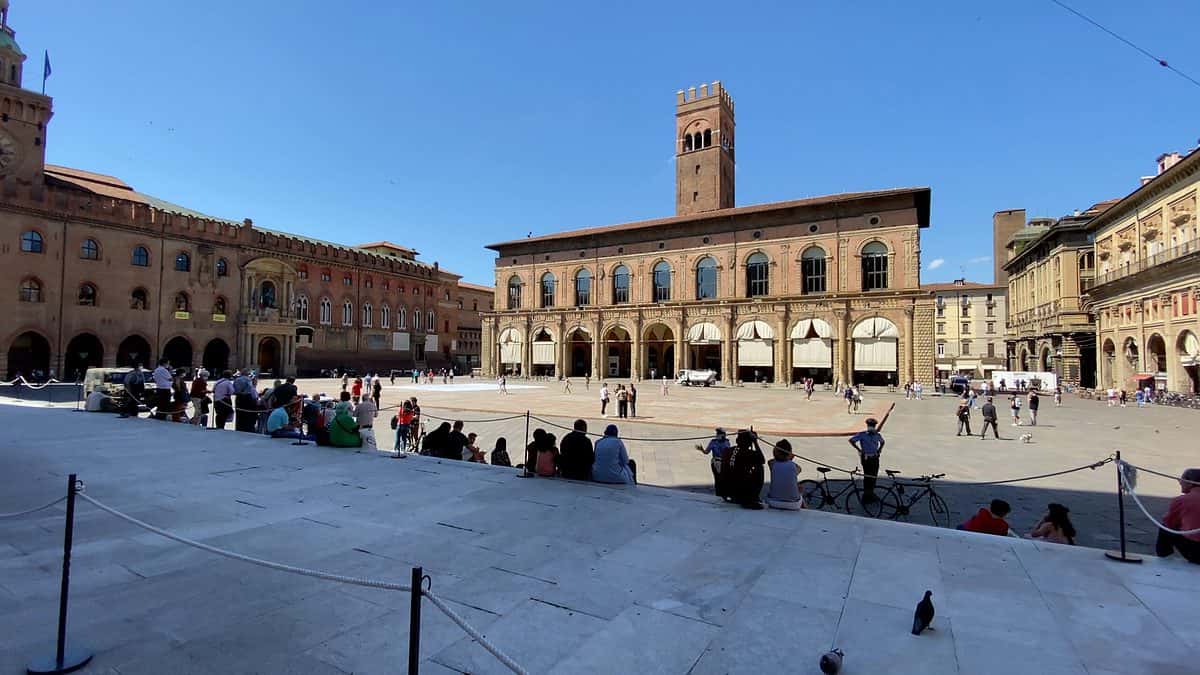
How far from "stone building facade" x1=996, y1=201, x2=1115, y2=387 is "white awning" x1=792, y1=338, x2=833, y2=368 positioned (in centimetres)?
1855

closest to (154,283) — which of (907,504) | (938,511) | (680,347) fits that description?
(680,347)

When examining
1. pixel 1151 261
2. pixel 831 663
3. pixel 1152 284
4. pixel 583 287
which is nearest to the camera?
A: pixel 831 663

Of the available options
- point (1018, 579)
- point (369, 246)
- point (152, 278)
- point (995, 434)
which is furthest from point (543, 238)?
point (1018, 579)

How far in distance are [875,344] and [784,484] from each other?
39024 mm

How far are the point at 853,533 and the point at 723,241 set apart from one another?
43.8m

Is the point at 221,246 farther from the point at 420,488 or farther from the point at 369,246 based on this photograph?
the point at 420,488

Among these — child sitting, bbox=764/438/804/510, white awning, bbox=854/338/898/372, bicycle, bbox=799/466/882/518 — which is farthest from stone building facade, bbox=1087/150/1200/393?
child sitting, bbox=764/438/804/510

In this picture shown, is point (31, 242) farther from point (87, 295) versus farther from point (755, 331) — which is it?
point (755, 331)

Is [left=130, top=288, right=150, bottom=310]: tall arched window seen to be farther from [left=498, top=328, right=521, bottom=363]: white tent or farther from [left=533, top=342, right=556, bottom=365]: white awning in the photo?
[left=533, top=342, right=556, bottom=365]: white awning

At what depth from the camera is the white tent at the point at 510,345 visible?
58.3 meters

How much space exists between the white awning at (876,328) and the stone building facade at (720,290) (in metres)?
0.08

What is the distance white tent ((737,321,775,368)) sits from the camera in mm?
45250

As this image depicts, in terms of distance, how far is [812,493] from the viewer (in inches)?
351

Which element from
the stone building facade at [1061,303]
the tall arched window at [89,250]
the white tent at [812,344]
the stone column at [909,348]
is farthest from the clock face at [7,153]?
the stone building facade at [1061,303]
